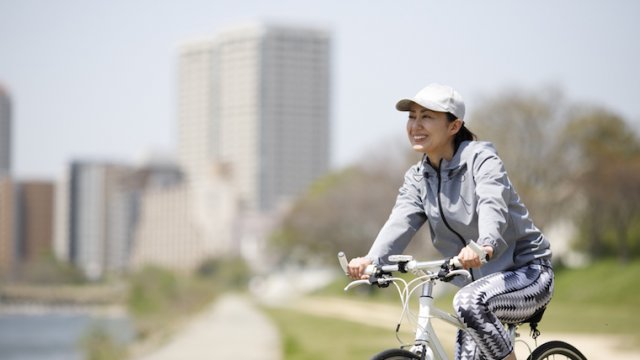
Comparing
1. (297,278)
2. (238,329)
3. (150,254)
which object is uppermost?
(238,329)

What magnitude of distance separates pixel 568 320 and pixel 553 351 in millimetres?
19379

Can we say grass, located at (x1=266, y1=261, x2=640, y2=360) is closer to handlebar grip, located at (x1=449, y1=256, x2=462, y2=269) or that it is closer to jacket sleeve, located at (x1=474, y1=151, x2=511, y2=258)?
jacket sleeve, located at (x1=474, y1=151, x2=511, y2=258)

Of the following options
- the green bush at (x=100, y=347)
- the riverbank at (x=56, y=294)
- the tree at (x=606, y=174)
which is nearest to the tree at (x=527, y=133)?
the tree at (x=606, y=174)

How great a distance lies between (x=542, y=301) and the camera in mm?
5094

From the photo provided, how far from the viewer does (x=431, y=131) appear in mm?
5062

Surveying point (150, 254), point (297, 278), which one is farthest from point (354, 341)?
point (150, 254)

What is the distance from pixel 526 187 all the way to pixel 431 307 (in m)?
39.0

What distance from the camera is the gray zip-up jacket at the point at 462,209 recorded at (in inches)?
192

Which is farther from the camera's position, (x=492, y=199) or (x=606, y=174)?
(x=606, y=174)

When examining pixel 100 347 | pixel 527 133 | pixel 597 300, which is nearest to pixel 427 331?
pixel 100 347

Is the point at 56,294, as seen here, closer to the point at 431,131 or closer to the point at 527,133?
the point at 527,133

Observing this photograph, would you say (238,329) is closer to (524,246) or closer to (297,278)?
(524,246)

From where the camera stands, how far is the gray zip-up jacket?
A: 4.87 metres

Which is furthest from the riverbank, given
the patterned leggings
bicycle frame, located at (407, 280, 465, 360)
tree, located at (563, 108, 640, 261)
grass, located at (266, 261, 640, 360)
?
bicycle frame, located at (407, 280, 465, 360)
